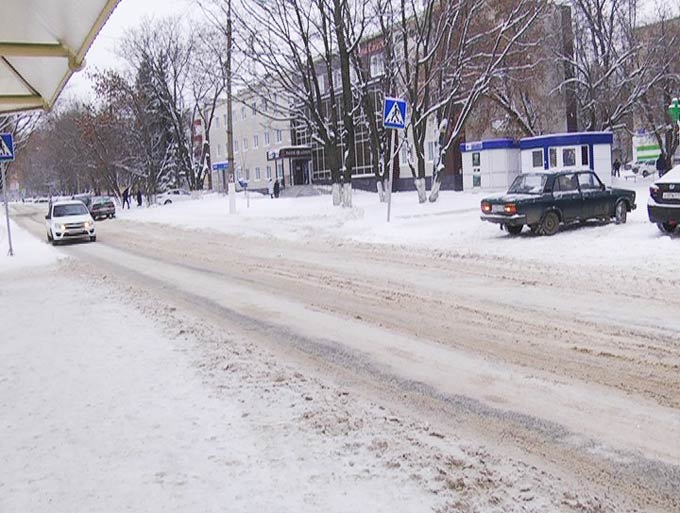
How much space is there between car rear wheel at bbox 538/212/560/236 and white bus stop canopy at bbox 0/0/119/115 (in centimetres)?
1147

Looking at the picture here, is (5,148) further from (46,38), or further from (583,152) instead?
(583,152)

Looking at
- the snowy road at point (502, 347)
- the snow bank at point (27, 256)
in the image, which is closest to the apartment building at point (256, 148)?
the snow bank at point (27, 256)

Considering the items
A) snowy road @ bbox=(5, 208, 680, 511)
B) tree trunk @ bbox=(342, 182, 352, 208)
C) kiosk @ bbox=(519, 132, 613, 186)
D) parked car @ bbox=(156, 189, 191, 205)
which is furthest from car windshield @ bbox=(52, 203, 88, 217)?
parked car @ bbox=(156, 189, 191, 205)

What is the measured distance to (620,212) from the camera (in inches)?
679

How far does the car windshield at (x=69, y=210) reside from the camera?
84.9 ft

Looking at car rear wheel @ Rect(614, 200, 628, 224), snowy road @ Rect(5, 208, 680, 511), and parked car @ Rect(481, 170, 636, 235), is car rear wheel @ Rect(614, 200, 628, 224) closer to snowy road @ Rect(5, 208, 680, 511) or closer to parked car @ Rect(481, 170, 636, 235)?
parked car @ Rect(481, 170, 636, 235)

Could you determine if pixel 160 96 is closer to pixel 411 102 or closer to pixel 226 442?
pixel 411 102

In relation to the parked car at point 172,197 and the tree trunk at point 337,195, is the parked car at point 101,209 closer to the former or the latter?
the parked car at point 172,197

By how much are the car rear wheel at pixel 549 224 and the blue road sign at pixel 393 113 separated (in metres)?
5.68

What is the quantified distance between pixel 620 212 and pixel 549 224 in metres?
2.24

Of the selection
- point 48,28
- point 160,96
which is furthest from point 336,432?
point 160,96

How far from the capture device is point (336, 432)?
4.90 metres

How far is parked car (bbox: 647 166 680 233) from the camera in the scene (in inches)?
544

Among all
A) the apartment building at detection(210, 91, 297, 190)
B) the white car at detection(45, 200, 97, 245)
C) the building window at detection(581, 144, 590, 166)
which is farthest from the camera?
the apartment building at detection(210, 91, 297, 190)
